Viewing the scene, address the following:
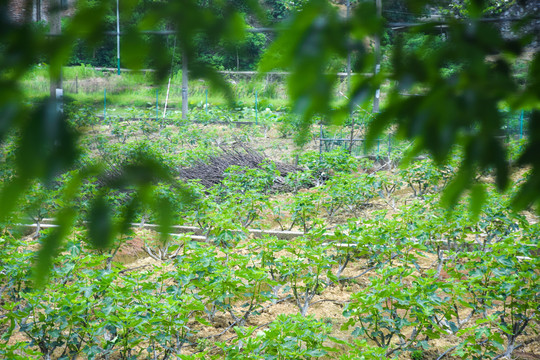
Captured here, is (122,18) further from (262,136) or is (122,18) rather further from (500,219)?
(262,136)

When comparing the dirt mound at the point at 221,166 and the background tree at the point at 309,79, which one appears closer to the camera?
the background tree at the point at 309,79

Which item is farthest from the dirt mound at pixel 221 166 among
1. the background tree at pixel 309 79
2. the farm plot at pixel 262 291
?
the background tree at pixel 309 79

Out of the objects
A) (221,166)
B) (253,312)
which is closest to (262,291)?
(253,312)

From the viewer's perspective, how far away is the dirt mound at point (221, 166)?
22.0 feet

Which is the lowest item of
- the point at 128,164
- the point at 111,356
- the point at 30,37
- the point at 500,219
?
the point at 111,356

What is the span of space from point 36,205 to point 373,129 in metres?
0.81

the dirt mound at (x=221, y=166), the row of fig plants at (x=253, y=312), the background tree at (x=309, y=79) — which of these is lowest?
the dirt mound at (x=221, y=166)

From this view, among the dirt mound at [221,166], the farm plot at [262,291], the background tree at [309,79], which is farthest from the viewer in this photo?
the dirt mound at [221,166]

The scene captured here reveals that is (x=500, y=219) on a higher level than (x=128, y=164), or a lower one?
lower

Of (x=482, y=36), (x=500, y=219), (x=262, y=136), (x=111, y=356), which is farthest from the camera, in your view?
(x=262, y=136)

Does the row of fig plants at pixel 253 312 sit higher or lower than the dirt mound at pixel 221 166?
higher

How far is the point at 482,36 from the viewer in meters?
1.07

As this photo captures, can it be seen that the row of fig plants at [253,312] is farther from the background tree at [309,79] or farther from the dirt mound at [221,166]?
the dirt mound at [221,166]

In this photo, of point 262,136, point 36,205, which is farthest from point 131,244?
point 262,136
